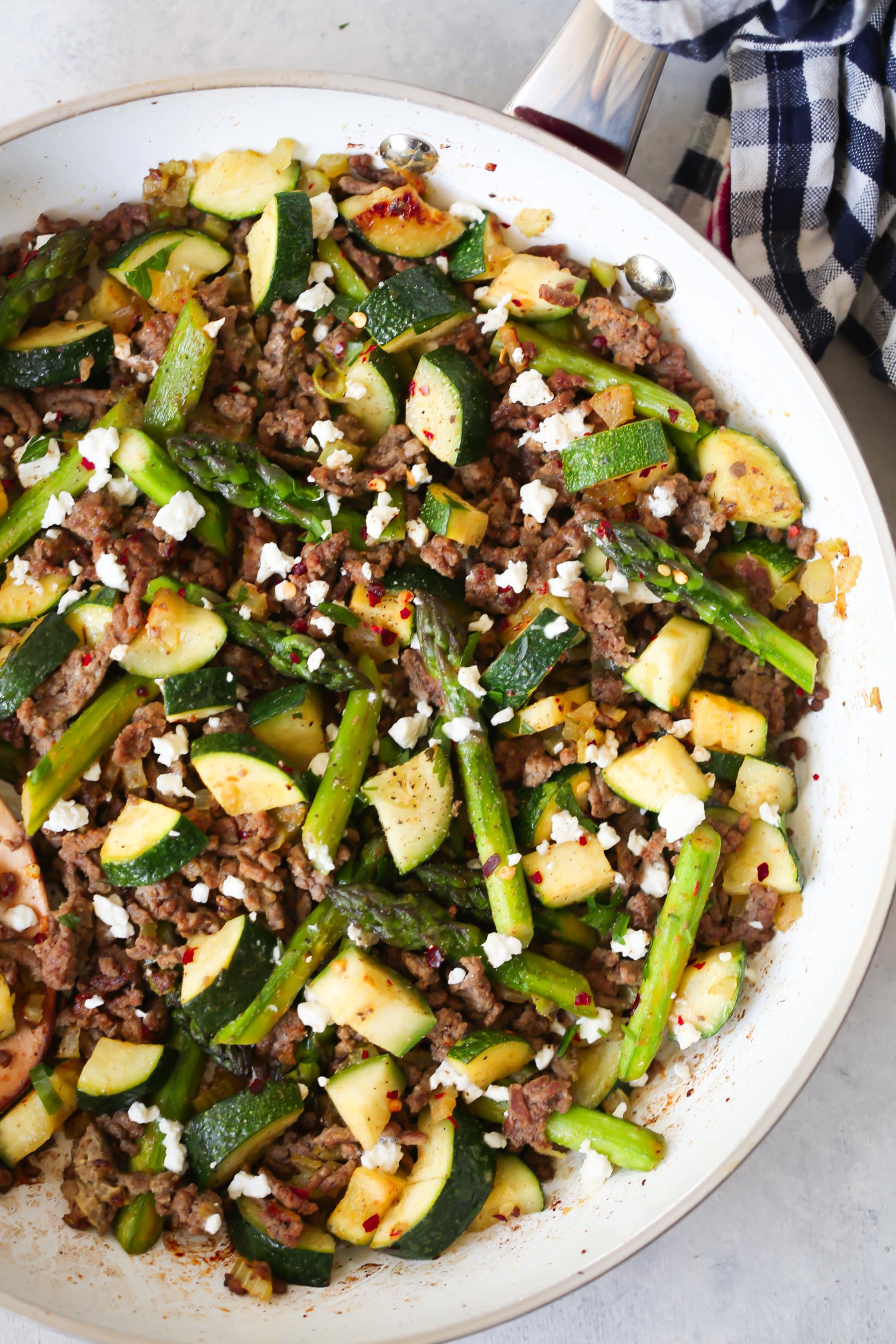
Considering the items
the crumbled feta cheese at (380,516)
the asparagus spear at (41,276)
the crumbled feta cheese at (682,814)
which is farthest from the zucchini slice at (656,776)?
the asparagus spear at (41,276)

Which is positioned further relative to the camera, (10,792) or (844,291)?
(844,291)

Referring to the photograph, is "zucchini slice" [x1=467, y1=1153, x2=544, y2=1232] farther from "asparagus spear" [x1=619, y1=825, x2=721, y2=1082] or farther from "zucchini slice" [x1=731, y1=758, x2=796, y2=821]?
"zucchini slice" [x1=731, y1=758, x2=796, y2=821]

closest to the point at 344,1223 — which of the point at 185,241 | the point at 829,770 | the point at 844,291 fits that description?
the point at 829,770

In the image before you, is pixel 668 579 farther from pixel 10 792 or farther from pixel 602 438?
pixel 10 792

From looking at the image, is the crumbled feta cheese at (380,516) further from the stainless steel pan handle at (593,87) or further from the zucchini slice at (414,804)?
the stainless steel pan handle at (593,87)

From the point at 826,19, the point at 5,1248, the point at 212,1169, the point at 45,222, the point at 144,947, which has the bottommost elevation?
the point at 5,1248

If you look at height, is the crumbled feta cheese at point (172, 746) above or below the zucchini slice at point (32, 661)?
below
